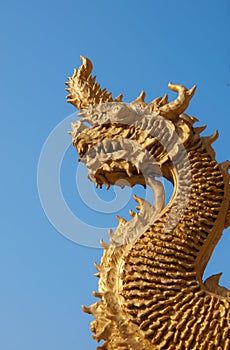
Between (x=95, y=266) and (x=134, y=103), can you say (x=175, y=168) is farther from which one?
(x=95, y=266)

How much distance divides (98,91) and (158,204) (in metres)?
0.74

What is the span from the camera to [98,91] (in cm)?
287

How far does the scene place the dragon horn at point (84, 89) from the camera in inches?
112

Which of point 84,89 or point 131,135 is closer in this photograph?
point 131,135

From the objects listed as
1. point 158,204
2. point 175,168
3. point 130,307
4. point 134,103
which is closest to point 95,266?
point 130,307

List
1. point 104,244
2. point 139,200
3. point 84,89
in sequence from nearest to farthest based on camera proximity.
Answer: point 104,244 < point 139,200 < point 84,89

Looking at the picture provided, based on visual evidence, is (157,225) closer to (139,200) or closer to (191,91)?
(139,200)

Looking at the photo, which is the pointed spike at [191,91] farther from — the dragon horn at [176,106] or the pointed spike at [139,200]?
the pointed spike at [139,200]

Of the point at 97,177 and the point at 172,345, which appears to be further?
the point at 97,177

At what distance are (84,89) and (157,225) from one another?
2.98 feet

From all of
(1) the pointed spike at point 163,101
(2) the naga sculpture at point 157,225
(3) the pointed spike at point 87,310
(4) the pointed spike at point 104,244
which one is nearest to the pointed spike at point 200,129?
(2) the naga sculpture at point 157,225

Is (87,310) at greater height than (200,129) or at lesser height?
lesser

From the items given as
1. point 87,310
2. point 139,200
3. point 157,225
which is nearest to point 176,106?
point 139,200

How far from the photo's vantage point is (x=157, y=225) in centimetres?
248
